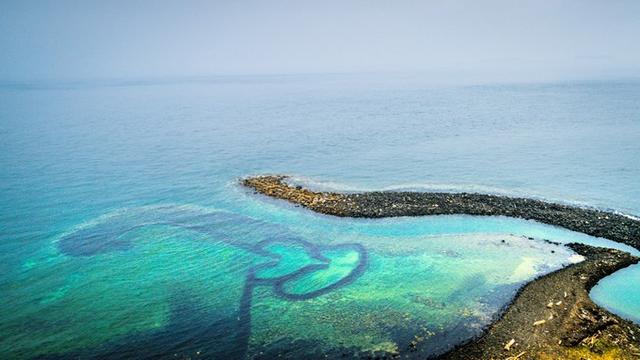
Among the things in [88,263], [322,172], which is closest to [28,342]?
[88,263]

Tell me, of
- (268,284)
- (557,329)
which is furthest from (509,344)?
(268,284)

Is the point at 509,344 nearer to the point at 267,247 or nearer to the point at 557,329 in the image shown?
the point at 557,329

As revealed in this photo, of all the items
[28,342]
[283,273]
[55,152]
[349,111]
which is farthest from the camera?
[349,111]

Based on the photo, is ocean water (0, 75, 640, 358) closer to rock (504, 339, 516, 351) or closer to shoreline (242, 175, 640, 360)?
shoreline (242, 175, 640, 360)

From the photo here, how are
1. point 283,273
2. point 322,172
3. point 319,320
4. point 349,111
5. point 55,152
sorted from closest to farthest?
1. point 319,320
2. point 283,273
3. point 322,172
4. point 55,152
5. point 349,111

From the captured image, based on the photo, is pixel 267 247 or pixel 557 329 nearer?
pixel 557 329

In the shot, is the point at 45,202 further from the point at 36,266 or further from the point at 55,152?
the point at 55,152

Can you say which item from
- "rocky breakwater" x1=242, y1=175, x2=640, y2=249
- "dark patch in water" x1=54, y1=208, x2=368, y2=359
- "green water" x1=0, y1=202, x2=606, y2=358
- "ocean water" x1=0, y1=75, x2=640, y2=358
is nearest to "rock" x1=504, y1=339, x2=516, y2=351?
"ocean water" x1=0, y1=75, x2=640, y2=358

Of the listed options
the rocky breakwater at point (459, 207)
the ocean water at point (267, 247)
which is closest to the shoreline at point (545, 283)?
the rocky breakwater at point (459, 207)
